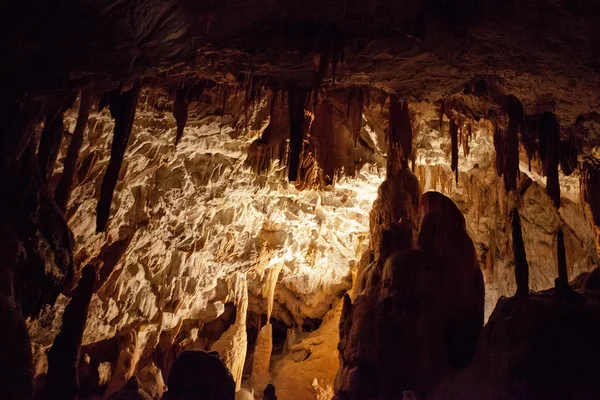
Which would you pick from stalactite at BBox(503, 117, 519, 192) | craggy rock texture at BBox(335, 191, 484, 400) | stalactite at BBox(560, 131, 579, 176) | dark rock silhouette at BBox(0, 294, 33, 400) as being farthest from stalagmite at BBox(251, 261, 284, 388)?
dark rock silhouette at BBox(0, 294, 33, 400)

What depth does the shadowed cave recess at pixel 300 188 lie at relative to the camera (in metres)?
4.61

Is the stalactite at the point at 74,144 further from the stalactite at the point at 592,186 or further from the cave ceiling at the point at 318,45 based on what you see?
the stalactite at the point at 592,186

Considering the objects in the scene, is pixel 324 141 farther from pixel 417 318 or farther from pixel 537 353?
pixel 537 353

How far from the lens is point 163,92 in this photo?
718 cm

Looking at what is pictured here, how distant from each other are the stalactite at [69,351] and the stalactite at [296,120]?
309 centimetres

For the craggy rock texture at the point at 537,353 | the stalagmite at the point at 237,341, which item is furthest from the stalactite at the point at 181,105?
the stalagmite at the point at 237,341

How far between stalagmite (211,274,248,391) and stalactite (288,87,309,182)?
5.63 metres

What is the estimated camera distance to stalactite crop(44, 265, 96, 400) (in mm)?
4156

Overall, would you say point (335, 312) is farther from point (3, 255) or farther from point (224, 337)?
point (3, 255)

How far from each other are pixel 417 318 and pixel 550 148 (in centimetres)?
307

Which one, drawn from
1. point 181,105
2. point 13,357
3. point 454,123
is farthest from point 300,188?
point 13,357

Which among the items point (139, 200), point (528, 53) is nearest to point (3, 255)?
point (139, 200)

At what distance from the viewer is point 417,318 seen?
6629 mm

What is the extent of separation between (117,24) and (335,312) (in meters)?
10.3
